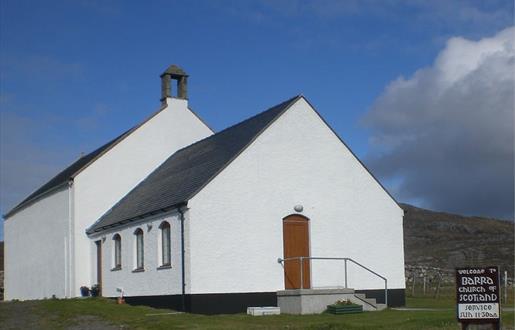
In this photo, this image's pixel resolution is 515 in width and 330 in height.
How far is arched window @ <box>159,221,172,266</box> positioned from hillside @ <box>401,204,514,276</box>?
591 inches

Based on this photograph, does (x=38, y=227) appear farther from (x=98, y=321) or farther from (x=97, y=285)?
(x=98, y=321)

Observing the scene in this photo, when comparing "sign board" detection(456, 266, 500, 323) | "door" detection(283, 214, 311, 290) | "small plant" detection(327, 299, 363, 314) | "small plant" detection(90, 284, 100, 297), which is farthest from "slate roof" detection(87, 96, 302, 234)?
"sign board" detection(456, 266, 500, 323)

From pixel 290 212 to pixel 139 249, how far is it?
676cm

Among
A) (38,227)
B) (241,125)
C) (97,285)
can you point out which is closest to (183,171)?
(241,125)

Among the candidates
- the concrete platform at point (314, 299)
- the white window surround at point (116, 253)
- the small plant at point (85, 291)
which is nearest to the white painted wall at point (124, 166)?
the small plant at point (85, 291)

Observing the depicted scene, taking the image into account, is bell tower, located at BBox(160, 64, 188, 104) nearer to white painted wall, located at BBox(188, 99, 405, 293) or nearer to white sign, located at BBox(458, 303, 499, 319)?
white painted wall, located at BBox(188, 99, 405, 293)

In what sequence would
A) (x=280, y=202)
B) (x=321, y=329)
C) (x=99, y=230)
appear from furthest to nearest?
1. (x=99, y=230)
2. (x=280, y=202)
3. (x=321, y=329)

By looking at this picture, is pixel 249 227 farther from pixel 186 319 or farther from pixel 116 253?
pixel 116 253

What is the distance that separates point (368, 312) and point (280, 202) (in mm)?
5156

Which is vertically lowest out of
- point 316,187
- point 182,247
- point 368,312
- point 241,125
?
point 368,312

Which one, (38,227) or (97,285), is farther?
(38,227)

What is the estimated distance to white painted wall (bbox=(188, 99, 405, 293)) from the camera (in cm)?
2677

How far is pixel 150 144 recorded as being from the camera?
3809 centimetres

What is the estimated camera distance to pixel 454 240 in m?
57.7
